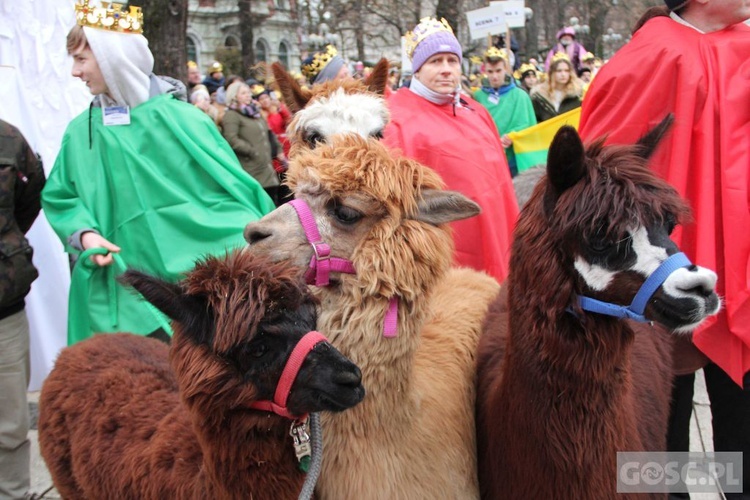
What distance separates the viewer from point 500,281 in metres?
3.93

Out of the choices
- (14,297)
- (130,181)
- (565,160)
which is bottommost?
(14,297)

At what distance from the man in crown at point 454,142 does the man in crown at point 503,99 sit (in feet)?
14.0

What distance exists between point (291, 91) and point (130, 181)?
93 centimetres

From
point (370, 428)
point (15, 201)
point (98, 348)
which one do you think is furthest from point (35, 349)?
point (370, 428)

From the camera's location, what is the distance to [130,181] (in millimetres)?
3500

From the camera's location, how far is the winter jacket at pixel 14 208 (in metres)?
3.32

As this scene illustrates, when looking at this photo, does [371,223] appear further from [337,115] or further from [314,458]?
[337,115]

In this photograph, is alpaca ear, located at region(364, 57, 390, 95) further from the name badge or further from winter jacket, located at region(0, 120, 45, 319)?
winter jacket, located at region(0, 120, 45, 319)

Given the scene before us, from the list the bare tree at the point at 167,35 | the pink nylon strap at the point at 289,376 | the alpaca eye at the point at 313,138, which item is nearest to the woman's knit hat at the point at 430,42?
the alpaca eye at the point at 313,138

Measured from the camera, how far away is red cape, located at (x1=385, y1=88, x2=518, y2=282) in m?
3.63

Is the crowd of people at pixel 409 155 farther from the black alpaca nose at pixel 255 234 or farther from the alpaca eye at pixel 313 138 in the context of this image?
the black alpaca nose at pixel 255 234

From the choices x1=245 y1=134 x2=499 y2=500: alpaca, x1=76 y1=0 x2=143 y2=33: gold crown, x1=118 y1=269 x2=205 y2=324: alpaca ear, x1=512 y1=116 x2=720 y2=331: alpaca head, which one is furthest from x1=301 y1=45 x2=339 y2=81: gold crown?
x1=118 y1=269 x2=205 y2=324: alpaca ear

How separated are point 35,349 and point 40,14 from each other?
8.96 feet

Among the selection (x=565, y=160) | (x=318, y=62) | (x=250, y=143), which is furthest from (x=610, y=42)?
(x=565, y=160)
